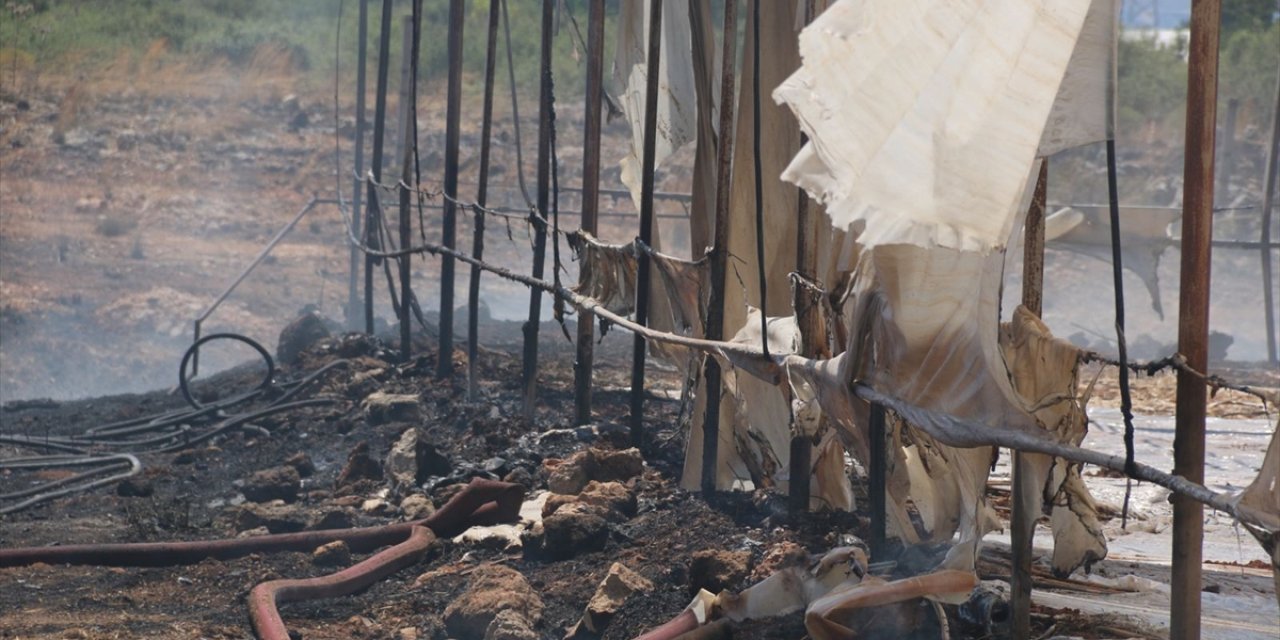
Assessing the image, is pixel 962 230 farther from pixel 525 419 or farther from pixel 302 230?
pixel 302 230

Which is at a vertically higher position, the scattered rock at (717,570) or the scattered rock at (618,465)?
the scattered rock at (717,570)

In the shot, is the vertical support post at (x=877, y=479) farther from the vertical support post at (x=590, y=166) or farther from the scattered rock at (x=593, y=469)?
the vertical support post at (x=590, y=166)

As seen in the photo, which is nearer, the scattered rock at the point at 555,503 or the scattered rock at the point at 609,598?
the scattered rock at the point at 609,598

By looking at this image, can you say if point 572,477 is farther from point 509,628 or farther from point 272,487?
point 272,487

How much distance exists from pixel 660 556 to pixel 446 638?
1005 mm

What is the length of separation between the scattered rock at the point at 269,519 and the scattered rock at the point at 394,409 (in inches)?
109

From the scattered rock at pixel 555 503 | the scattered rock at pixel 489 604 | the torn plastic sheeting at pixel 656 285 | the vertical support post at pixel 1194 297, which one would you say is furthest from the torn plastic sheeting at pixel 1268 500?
the torn plastic sheeting at pixel 656 285

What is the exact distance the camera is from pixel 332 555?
7301 millimetres

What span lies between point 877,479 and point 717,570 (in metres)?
0.71

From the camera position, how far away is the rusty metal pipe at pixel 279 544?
7438 mm

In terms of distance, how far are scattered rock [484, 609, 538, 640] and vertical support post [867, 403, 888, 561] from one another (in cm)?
131

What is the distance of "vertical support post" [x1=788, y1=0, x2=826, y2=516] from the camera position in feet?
18.1

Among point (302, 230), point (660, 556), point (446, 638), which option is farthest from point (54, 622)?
point (302, 230)

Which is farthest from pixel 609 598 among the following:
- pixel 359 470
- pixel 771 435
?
pixel 359 470
